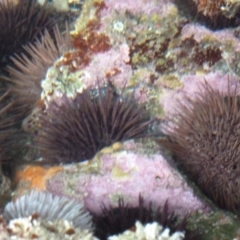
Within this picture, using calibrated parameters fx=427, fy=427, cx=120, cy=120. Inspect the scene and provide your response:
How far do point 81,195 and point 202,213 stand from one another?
877 mm

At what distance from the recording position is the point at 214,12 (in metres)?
3.43

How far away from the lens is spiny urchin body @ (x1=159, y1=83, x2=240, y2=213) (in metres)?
2.81

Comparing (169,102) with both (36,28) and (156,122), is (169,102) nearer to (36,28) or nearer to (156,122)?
(156,122)

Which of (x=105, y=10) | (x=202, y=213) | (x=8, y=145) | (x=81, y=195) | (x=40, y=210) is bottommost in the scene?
(x=202, y=213)

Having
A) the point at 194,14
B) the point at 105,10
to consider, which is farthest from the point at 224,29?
the point at 105,10

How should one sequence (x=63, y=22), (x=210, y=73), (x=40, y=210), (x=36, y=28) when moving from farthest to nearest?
(x=63, y=22)
(x=36, y=28)
(x=210, y=73)
(x=40, y=210)

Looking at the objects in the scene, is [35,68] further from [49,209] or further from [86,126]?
[49,209]

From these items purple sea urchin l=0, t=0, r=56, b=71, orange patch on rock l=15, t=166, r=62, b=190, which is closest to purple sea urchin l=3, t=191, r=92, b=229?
orange patch on rock l=15, t=166, r=62, b=190

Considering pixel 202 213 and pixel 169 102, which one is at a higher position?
pixel 169 102

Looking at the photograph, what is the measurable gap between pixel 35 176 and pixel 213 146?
1.39 meters

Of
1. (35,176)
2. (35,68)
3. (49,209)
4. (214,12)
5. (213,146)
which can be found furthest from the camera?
(35,68)

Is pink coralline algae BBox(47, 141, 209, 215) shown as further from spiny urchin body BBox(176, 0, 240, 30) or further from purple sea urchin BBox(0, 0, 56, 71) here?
purple sea urchin BBox(0, 0, 56, 71)

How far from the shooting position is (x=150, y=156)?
3027mm

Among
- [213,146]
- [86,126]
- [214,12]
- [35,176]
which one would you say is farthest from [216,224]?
[214,12]
